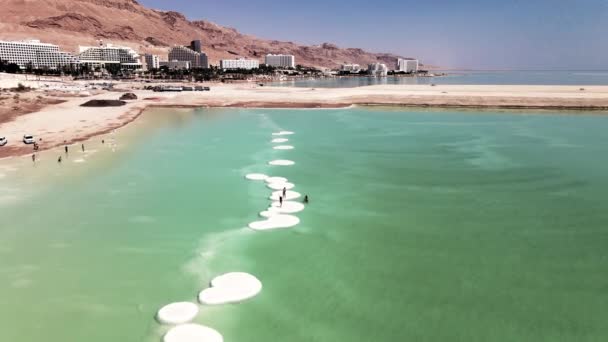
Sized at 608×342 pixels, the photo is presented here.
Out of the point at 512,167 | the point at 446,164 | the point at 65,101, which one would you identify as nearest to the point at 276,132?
the point at 446,164

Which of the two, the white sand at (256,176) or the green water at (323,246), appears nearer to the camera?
the green water at (323,246)

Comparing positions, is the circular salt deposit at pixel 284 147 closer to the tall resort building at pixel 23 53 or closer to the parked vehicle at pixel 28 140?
the parked vehicle at pixel 28 140

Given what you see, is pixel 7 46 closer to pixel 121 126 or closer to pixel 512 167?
pixel 121 126

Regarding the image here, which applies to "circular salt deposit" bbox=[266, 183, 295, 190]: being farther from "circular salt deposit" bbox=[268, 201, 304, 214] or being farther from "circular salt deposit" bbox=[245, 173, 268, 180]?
"circular salt deposit" bbox=[268, 201, 304, 214]

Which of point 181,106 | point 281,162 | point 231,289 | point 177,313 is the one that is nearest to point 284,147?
point 281,162

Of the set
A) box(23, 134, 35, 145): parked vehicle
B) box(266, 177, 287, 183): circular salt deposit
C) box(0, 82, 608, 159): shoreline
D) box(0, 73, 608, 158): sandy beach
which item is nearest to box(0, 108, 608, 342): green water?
box(266, 177, 287, 183): circular salt deposit

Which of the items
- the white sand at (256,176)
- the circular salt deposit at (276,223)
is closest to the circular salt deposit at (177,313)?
the circular salt deposit at (276,223)
